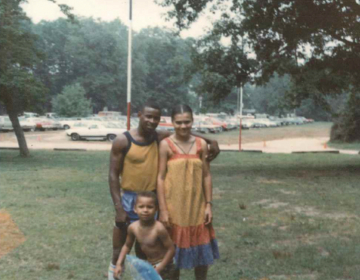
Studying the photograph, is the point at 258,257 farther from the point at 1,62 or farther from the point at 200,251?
the point at 1,62

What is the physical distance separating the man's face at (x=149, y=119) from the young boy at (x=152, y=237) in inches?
22.3

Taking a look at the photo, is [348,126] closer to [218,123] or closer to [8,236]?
[218,123]

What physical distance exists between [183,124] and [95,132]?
3420cm

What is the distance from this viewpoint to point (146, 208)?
13.1 feet

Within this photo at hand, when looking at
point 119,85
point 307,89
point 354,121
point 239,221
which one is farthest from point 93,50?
point 239,221

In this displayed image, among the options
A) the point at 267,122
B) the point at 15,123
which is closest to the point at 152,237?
the point at 15,123

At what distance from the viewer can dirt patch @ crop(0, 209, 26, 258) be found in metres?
6.38

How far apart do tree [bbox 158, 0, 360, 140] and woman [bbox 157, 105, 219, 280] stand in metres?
11.1

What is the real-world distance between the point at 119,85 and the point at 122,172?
71.2m

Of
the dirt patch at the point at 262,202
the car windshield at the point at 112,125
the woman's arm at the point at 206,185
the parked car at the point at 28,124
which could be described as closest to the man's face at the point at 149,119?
the woman's arm at the point at 206,185

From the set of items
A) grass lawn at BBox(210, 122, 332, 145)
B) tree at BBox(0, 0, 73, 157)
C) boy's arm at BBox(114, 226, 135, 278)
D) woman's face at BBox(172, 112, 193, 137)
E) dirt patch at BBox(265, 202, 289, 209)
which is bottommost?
grass lawn at BBox(210, 122, 332, 145)

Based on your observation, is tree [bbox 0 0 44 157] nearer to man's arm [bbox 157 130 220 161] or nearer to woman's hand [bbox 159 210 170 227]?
man's arm [bbox 157 130 220 161]

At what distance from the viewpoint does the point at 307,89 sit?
48.8ft

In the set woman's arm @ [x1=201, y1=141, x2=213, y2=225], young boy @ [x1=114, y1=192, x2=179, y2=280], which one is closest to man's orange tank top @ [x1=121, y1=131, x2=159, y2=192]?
young boy @ [x1=114, y1=192, x2=179, y2=280]
